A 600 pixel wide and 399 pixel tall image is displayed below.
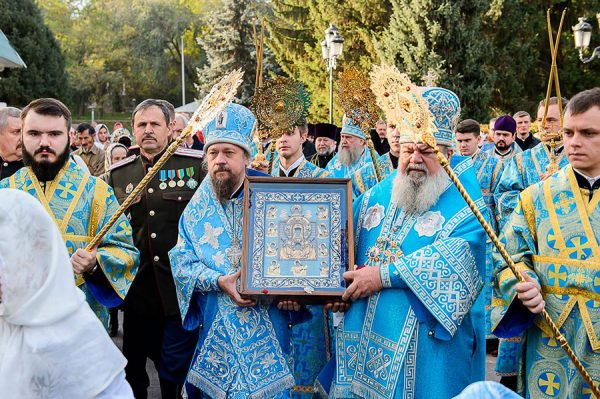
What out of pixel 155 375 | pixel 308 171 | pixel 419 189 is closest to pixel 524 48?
pixel 155 375

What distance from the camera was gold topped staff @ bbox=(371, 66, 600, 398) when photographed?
3.77m

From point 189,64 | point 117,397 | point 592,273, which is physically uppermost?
point 189,64

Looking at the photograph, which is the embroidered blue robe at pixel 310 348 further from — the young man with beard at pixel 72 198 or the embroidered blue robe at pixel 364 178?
the embroidered blue robe at pixel 364 178

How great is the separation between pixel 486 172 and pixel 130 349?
5.17 m

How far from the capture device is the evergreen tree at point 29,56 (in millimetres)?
41062

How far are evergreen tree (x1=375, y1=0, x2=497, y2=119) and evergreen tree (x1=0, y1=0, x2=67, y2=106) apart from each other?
2054cm

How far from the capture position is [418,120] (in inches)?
161

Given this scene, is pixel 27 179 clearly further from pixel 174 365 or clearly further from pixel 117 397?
pixel 117 397

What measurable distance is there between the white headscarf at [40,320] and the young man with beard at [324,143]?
9285mm

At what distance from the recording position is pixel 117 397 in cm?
264

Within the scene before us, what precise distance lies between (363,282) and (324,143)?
7791 millimetres

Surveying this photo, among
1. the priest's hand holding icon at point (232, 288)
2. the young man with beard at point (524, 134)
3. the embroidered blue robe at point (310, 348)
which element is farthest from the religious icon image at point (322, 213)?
the young man with beard at point (524, 134)

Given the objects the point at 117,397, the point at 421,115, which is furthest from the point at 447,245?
the point at 117,397

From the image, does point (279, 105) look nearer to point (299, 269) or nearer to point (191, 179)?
point (191, 179)
